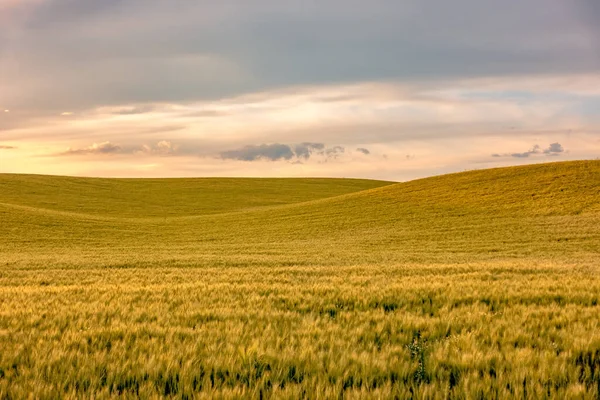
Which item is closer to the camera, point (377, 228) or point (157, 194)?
point (377, 228)

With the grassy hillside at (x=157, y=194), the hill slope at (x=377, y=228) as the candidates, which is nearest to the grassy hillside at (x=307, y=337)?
the hill slope at (x=377, y=228)

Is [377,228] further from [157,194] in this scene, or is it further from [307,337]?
[157,194]

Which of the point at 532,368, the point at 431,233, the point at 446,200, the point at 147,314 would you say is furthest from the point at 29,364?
the point at 446,200

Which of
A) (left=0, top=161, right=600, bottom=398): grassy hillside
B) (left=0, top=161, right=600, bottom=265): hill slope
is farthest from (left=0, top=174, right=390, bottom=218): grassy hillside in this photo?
(left=0, top=161, right=600, bottom=398): grassy hillside

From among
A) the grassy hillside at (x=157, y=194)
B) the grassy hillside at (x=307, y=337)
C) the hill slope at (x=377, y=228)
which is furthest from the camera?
the grassy hillside at (x=157, y=194)

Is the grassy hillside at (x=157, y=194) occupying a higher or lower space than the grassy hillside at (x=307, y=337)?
lower

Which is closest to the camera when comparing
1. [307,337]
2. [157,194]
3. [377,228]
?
[307,337]

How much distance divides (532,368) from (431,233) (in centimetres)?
3138

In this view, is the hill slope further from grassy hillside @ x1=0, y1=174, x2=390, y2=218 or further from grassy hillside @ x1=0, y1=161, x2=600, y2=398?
grassy hillside @ x1=0, y1=161, x2=600, y2=398

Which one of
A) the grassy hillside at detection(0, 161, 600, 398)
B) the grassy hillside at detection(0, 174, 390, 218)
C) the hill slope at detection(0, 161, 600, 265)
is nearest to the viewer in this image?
the grassy hillside at detection(0, 161, 600, 398)

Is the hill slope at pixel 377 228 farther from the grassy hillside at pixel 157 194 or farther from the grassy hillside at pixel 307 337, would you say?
the grassy hillside at pixel 307 337

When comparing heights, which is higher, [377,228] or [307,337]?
[307,337]

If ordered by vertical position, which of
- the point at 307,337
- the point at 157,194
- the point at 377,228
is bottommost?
Result: the point at 377,228

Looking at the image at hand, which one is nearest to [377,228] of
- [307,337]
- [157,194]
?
[307,337]
